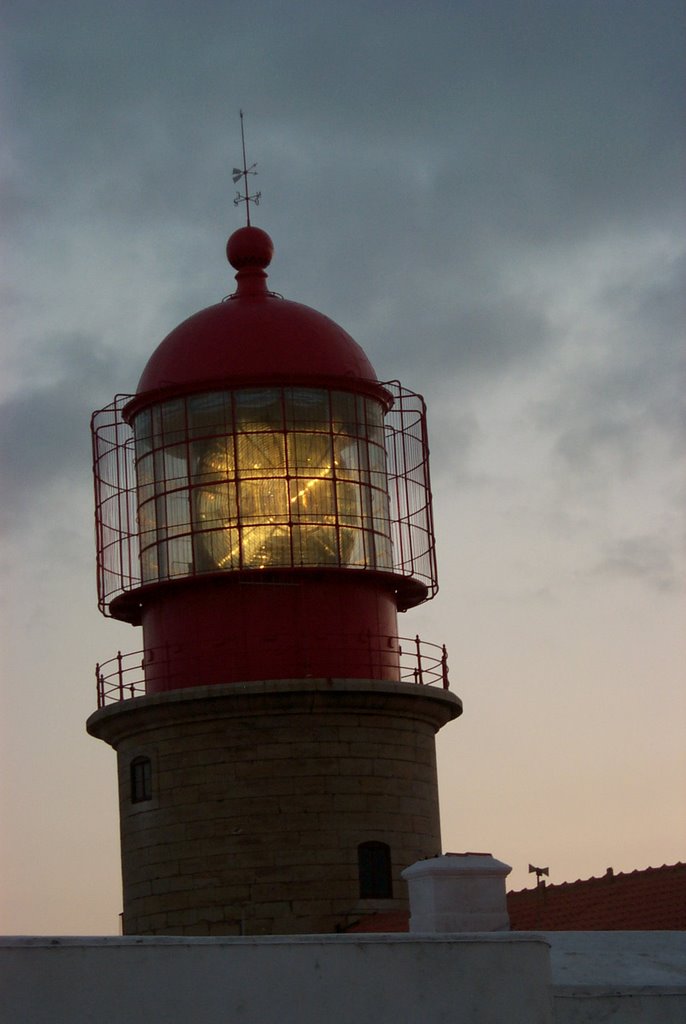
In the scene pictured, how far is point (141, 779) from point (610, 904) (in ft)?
22.1

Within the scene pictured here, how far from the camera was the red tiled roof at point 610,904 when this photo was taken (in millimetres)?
19250

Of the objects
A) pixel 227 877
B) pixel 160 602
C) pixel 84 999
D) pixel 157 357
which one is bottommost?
pixel 84 999

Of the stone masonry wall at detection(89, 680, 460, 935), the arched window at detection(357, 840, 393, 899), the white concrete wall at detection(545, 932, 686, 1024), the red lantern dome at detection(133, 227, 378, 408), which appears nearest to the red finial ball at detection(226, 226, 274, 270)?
the red lantern dome at detection(133, 227, 378, 408)

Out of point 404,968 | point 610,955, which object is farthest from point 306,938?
point 610,955

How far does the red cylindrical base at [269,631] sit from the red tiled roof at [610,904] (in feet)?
13.8

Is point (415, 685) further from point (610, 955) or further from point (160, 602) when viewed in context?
point (610, 955)

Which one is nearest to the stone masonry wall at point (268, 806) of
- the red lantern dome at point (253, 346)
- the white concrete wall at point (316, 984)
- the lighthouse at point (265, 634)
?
the lighthouse at point (265, 634)

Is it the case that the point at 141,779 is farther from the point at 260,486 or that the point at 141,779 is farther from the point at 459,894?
the point at 459,894

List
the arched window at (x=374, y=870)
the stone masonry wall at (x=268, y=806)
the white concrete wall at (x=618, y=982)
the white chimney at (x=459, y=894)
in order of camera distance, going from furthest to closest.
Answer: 1. the arched window at (x=374, y=870)
2. the stone masonry wall at (x=268, y=806)
3. the white chimney at (x=459, y=894)
4. the white concrete wall at (x=618, y=982)

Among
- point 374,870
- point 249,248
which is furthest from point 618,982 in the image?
point 249,248

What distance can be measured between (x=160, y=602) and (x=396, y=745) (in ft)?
11.2

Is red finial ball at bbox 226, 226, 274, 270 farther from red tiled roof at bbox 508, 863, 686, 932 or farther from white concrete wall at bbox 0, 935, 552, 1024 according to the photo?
white concrete wall at bbox 0, 935, 552, 1024

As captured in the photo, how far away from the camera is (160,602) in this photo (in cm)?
2442

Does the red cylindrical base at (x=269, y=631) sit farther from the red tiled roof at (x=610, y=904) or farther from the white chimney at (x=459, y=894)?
the white chimney at (x=459, y=894)
